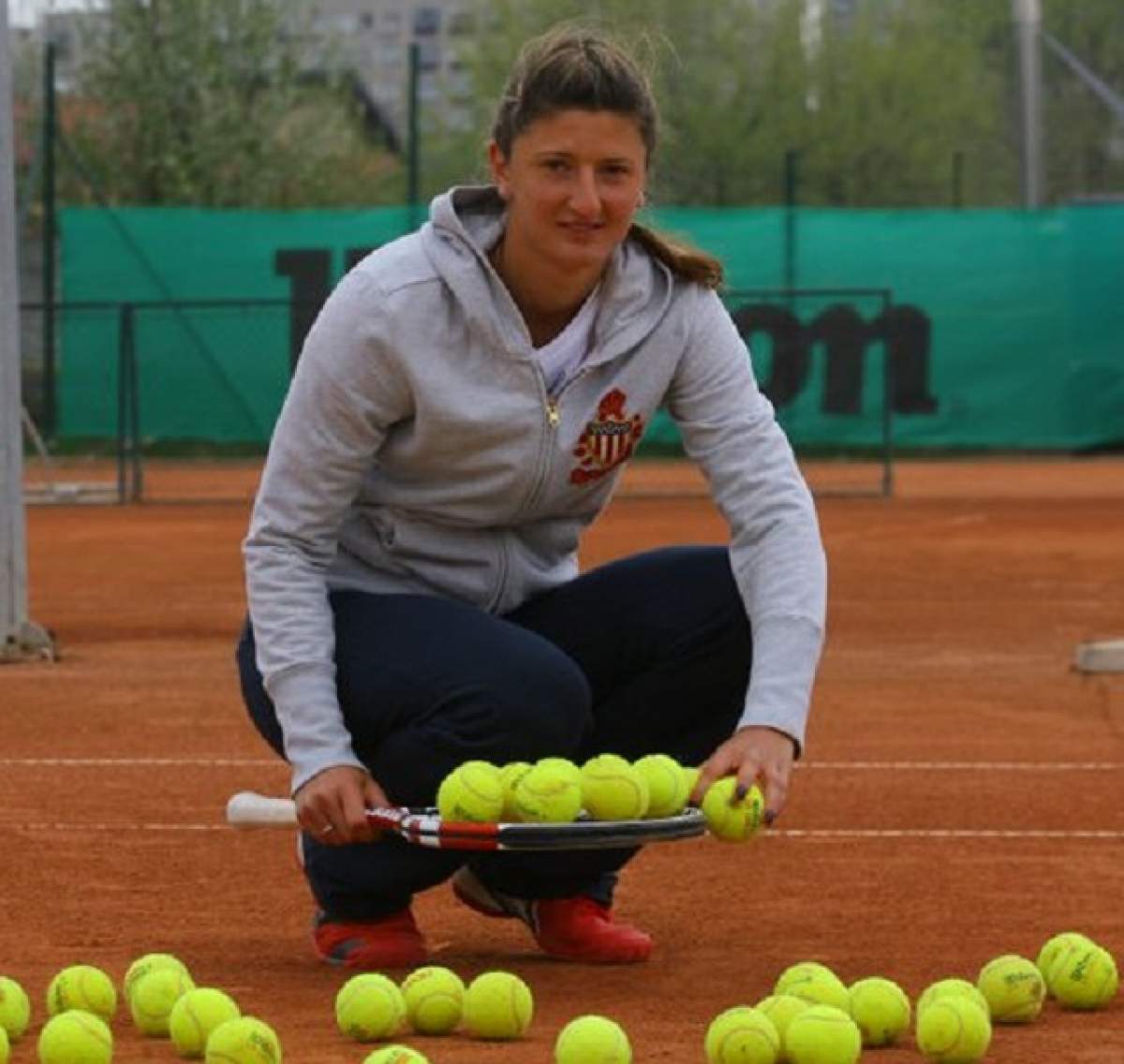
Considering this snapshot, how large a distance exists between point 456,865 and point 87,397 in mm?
16973

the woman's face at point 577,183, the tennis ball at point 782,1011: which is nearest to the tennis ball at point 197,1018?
the tennis ball at point 782,1011

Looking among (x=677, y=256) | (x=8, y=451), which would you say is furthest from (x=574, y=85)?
(x=8, y=451)

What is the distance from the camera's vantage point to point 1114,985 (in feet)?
14.9

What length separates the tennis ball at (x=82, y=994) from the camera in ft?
14.3

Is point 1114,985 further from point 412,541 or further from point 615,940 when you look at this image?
point 412,541

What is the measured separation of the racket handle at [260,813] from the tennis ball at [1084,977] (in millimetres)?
1439

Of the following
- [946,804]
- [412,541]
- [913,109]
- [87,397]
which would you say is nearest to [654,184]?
[412,541]

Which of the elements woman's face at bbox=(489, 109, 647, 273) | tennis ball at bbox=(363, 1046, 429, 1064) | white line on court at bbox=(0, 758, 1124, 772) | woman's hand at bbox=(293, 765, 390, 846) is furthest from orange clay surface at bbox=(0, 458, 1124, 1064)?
woman's face at bbox=(489, 109, 647, 273)

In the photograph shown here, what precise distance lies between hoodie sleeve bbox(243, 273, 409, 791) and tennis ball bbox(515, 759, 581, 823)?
363 millimetres

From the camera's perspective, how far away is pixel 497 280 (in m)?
4.81

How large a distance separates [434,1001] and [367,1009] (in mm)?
115

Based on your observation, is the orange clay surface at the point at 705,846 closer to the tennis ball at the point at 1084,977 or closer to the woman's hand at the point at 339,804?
the tennis ball at the point at 1084,977

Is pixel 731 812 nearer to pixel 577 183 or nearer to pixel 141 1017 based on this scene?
pixel 141 1017

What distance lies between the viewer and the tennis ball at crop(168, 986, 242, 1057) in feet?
13.4
